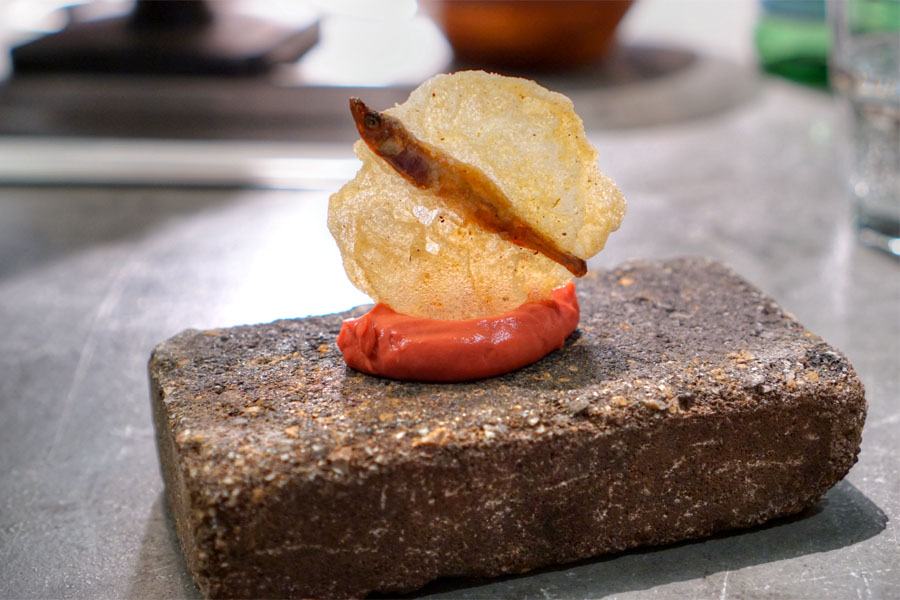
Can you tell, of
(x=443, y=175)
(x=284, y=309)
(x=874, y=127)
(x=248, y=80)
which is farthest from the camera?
(x=248, y=80)

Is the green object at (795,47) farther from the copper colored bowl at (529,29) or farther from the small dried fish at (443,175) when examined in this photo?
the small dried fish at (443,175)

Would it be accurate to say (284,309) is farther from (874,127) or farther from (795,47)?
(795,47)

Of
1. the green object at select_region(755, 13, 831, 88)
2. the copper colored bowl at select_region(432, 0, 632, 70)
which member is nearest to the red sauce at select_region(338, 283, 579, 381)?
the copper colored bowl at select_region(432, 0, 632, 70)

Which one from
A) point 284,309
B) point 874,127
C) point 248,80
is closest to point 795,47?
point 874,127

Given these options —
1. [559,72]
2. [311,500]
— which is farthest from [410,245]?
[559,72]

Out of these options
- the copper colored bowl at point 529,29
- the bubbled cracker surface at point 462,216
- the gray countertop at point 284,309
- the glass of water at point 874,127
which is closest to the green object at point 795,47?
the gray countertop at point 284,309

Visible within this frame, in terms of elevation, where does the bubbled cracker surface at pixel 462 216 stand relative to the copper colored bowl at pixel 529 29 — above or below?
above
